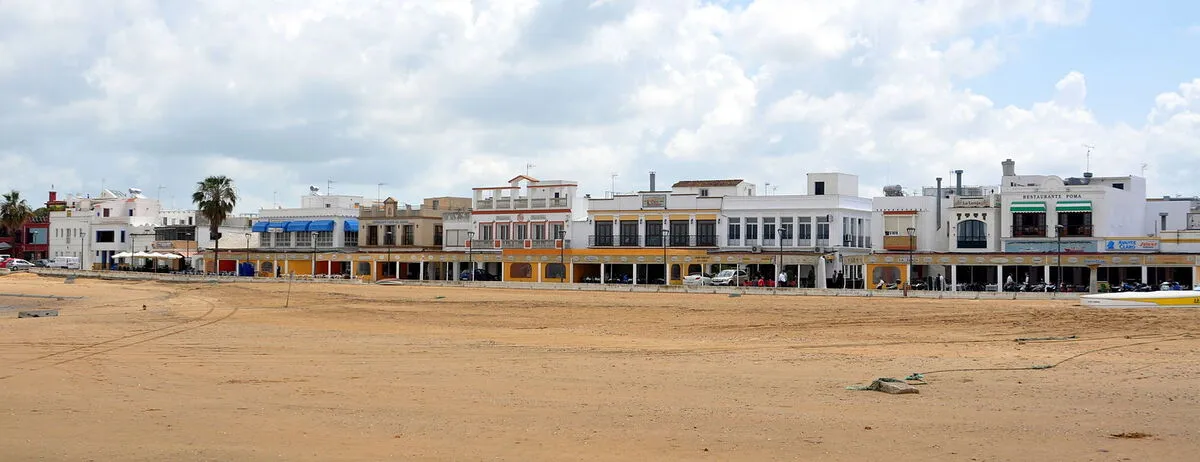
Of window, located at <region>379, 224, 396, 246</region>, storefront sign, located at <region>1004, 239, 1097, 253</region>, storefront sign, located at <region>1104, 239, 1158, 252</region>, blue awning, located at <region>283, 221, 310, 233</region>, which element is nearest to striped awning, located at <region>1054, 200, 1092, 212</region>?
storefront sign, located at <region>1004, 239, 1097, 253</region>

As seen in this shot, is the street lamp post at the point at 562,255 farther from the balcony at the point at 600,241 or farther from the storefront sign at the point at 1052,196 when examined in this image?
the storefront sign at the point at 1052,196

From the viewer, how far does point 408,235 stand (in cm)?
8131

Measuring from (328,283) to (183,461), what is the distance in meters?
50.5

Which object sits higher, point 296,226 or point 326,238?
point 296,226

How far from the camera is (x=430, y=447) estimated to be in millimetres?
12805

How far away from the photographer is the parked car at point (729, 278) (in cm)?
5853

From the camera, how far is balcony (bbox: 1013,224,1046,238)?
64250mm

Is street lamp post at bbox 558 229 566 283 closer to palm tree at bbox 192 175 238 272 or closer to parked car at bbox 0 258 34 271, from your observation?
palm tree at bbox 192 175 238 272

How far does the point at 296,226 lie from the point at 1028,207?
50476 millimetres

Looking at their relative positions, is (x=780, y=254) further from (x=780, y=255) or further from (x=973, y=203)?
(x=973, y=203)

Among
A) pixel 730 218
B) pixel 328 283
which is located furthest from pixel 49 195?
pixel 730 218

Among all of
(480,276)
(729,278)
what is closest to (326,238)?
(480,276)

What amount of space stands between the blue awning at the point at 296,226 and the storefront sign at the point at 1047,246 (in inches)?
1906

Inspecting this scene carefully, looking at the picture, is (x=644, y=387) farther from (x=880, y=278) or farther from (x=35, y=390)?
(x=880, y=278)
